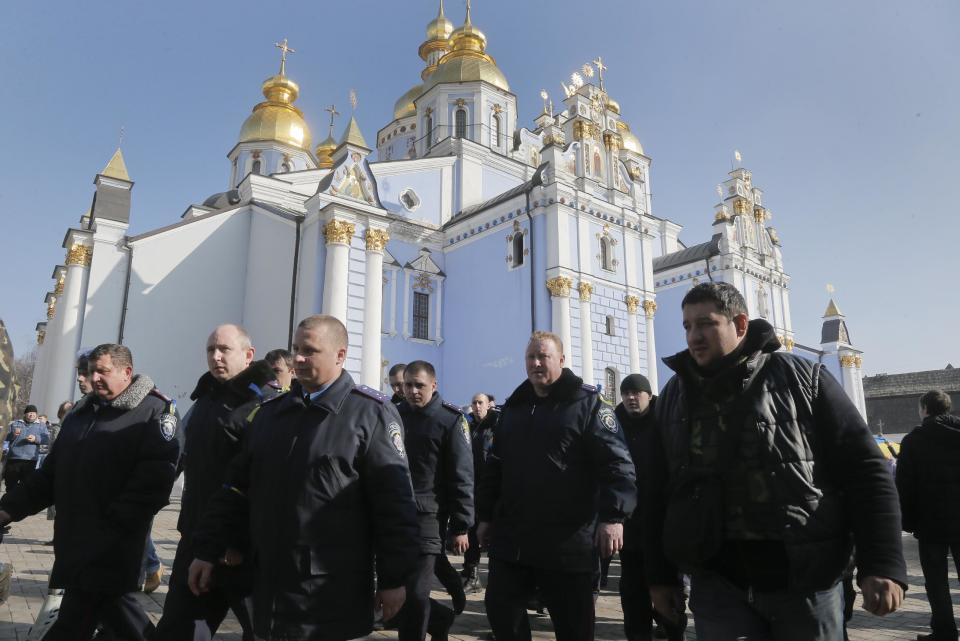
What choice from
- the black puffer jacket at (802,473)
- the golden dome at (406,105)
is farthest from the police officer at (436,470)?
the golden dome at (406,105)

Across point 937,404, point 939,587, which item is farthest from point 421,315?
point 939,587

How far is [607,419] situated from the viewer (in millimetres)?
4031

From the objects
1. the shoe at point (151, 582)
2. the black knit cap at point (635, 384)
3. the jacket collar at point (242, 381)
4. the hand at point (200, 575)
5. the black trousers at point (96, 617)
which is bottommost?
the shoe at point (151, 582)

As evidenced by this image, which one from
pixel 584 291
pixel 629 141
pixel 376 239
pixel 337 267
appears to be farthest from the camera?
pixel 629 141

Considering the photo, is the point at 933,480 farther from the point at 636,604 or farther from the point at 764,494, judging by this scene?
the point at 764,494

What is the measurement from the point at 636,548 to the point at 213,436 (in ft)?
10.5

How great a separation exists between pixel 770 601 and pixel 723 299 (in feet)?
3.70

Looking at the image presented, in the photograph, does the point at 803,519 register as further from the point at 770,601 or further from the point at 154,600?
the point at 154,600

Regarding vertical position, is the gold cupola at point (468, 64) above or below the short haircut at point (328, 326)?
above

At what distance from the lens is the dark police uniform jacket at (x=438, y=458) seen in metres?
4.76

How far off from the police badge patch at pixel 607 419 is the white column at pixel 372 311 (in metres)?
13.0

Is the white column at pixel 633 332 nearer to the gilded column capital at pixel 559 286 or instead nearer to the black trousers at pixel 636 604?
the gilded column capital at pixel 559 286

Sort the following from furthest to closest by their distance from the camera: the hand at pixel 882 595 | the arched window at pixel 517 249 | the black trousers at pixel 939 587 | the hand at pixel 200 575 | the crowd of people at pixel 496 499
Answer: the arched window at pixel 517 249 → the black trousers at pixel 939 587 → the hand at pixel 200 575 → the crowd of people at pixel 496 499 → the hand at pixel 882 595

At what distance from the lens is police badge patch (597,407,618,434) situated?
157 inches
